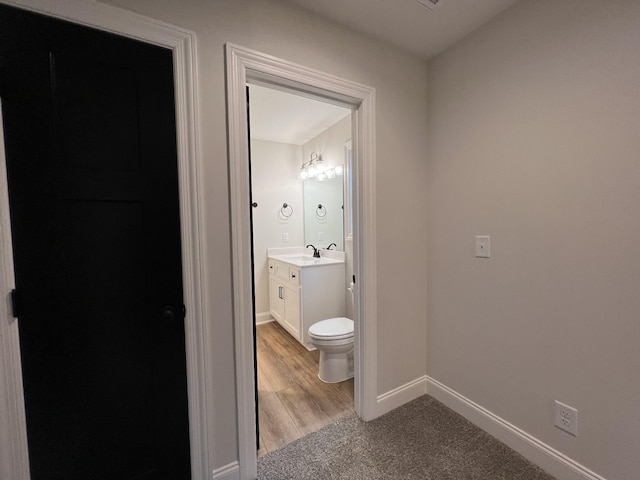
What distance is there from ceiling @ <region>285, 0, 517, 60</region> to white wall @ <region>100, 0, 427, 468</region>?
6 cm

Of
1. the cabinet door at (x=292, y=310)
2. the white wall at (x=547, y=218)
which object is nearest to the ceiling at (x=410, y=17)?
the white wall at (x=547, y=218)

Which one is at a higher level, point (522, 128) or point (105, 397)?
point (522, 128)

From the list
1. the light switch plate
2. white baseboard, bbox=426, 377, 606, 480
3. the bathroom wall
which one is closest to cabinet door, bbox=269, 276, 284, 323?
the bathroom wall

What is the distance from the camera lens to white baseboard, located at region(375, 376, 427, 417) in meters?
1.78

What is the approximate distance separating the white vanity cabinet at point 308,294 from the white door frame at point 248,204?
1127mm

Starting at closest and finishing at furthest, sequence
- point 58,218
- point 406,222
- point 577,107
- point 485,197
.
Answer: point 58,218 < point 577,107 < point 485,197 < point 406,222

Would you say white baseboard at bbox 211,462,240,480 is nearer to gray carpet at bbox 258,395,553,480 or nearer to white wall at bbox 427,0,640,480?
gray carpet at bbox 258,395,553,480

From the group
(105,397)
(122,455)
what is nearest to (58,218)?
(105,397)

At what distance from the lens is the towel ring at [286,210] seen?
386 centimetres

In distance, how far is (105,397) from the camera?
1.06 m

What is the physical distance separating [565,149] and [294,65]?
141cm

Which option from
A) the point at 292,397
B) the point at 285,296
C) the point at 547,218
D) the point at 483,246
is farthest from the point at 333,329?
the point at 547,218

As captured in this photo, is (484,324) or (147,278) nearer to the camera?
(147,278)

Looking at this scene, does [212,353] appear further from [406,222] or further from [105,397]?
[406,222]
